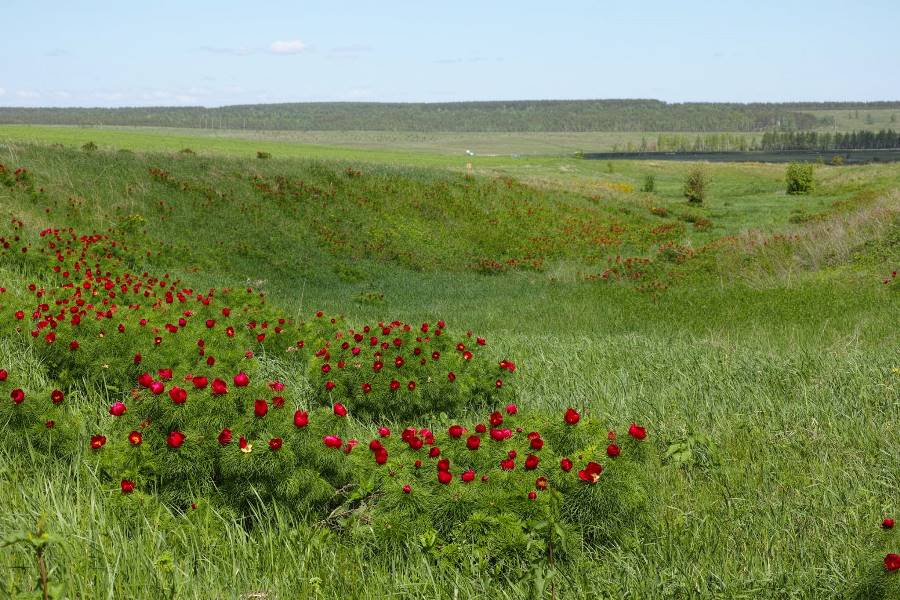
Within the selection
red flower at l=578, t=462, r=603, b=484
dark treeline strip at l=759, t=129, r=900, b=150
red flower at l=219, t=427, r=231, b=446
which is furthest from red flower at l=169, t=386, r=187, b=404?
dark treeline strip at l=759, t=129, r=900, b=150

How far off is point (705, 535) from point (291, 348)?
4.83 m

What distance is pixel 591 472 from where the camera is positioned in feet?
11.2

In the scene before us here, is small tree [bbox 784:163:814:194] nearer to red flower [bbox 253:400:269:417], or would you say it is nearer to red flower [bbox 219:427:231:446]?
red flower [bbox 253:400:269:417]

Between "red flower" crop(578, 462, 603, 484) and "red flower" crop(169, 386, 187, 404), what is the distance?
2.10 meters

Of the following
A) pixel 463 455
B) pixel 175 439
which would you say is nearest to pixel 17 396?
pixel 175 439

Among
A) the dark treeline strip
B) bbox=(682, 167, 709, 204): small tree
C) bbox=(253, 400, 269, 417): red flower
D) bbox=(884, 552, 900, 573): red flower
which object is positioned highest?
the dark treeline strip

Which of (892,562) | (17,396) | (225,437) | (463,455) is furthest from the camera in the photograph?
(17,396)

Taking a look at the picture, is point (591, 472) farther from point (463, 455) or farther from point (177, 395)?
point (177, 395)

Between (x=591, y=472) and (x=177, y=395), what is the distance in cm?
217

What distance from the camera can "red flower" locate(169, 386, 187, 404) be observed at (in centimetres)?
377

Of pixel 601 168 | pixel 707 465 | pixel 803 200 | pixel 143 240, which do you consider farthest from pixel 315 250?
pixel 601 168

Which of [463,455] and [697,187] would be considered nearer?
[463,455]

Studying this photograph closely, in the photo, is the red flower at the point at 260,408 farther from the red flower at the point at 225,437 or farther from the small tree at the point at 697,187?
the small tree at the point at 697,187

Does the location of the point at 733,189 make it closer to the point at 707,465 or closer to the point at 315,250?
the point at 315,250
